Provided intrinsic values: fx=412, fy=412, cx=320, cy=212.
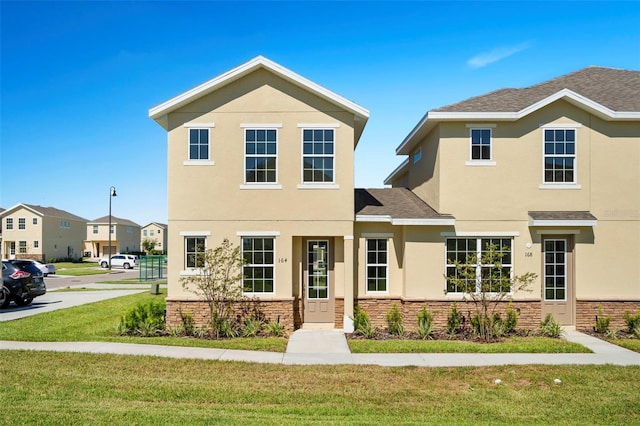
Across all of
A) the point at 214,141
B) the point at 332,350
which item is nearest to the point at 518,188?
the point at 332,350

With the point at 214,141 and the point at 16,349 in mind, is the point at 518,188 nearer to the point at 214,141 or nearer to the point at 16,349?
the point at 214,141

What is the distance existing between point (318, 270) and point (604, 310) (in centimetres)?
919

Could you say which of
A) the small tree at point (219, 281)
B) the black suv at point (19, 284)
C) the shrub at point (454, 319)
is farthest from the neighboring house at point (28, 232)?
the shrub at point (454, 319)

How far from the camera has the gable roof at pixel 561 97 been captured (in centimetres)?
1302

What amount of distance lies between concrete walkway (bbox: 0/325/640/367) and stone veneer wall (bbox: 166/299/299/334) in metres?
1.55

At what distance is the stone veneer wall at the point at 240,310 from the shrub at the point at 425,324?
3906 millimetres

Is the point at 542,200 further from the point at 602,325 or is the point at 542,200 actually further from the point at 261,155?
the point at 261,155

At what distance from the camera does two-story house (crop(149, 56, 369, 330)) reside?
13055 mm

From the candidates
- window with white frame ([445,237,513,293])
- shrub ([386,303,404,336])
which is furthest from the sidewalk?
window with white frame ([445,237,513,293])

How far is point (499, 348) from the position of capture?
1082 cm

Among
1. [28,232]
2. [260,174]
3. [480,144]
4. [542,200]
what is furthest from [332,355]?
[28,232]

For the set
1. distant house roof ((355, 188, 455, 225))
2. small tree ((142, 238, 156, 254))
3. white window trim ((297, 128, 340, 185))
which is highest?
white window trim ((297, 128, 340, 185))

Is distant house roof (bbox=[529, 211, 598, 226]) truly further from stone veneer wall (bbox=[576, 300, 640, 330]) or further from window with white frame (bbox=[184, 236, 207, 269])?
window with white frame (bbox=[184, 236, 207, 269])

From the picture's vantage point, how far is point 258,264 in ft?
43.1
